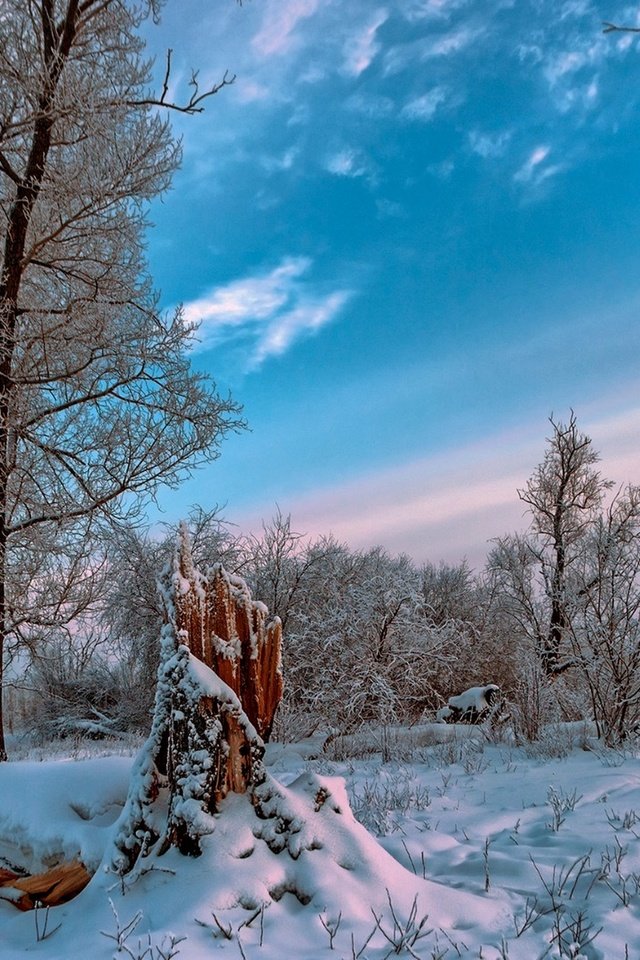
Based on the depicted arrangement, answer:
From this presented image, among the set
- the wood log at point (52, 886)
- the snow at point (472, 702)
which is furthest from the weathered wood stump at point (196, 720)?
the snow at point (472, 702)

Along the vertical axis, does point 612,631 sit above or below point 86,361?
below

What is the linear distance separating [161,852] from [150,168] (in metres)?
9.41

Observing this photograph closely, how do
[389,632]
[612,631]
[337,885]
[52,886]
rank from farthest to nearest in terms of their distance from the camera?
[389,632]
[612,631]
[52,886]
[337,885]

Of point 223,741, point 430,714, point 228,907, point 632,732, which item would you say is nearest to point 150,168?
point 223,741

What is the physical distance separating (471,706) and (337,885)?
1216cm

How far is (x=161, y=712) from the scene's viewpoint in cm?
395

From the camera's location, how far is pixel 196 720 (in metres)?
3.75

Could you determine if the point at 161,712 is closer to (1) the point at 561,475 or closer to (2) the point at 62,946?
(2) the point at 62,946

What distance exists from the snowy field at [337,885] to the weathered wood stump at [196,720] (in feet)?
0.44

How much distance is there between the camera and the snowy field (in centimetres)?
296

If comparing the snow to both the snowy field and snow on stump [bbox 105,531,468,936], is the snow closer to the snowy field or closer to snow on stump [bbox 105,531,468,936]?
the snowy field

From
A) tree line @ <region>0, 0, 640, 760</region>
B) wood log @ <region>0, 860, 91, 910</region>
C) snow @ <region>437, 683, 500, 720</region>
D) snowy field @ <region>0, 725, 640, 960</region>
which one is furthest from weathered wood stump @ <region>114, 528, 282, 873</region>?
snow @ <region>437, 683, 500, 720</region>

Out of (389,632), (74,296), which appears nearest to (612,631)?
(389,632)

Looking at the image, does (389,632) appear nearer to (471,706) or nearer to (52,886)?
(471,706)
